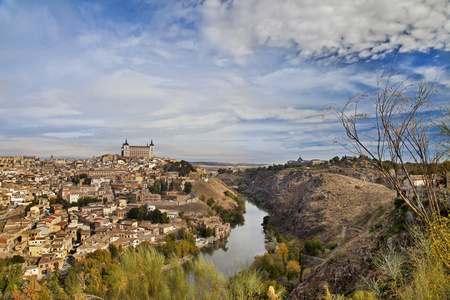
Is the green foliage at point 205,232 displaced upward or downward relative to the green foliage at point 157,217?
downward

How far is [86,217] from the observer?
21.4m

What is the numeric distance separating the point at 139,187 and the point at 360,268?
32382 mm

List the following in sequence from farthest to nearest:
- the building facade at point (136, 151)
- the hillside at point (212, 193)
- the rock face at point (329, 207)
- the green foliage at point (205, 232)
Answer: the building facade at point (136, 151) → the hillside at point (212, 193) → the green foliage at point (205, 232) → the rock face at point (329, 207)

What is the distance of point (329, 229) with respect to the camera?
16.0m

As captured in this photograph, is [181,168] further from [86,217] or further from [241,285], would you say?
→ [241,285]

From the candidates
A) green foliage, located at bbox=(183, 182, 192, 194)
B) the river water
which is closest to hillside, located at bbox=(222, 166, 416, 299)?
the river water

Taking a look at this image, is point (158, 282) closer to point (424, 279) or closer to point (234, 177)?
point (424, 279)

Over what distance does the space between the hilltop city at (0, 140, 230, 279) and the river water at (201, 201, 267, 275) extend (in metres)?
1.32

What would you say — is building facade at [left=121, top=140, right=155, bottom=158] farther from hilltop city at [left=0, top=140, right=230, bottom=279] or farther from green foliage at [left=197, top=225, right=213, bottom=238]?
green foliage at [left=197, top=225, right=213, bottom=238]

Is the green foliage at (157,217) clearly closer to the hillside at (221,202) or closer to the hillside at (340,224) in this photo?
the hillside at (221,202)

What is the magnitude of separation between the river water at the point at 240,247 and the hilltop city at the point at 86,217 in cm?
132

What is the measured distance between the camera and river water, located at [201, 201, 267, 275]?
16.5 meters

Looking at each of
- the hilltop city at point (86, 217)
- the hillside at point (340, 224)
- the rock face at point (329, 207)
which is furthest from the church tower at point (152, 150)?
the rock face at point (329, 207)

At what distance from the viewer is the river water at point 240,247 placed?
54.0ft
